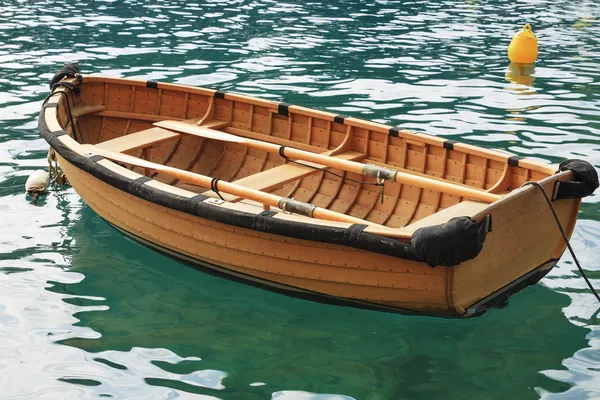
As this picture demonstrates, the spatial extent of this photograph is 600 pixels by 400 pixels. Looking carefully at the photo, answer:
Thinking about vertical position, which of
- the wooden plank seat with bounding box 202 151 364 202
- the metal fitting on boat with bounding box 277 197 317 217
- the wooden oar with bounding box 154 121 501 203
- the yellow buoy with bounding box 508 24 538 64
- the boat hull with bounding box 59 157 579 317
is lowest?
the boat hull with bounding box 59 157 579 317

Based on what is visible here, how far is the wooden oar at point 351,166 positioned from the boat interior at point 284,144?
11 cm

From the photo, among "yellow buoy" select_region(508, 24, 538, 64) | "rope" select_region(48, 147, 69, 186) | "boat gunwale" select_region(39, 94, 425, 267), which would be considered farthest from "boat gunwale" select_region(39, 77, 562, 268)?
"yellow buoy" select_region(508, 24, 538, 64)

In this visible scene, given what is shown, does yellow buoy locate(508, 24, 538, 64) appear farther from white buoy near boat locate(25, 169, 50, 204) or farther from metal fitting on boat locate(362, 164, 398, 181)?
white buoy near boat locate(25, 169, 50, 204)

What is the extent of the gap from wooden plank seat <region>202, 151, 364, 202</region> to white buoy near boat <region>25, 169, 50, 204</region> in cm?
299

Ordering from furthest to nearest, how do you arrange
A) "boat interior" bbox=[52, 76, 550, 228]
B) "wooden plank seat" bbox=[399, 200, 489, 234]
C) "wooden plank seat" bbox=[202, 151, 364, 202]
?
1. "boat interior" bbox=[52, 76, 550, 228]
2. "wooden plank seat" bbox=[202, 151, 364, 202]
3. "wooden plank seat" bbox=[399, 200, 489, 234]

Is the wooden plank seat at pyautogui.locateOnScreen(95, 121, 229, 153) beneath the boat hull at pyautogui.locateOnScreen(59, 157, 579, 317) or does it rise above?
above

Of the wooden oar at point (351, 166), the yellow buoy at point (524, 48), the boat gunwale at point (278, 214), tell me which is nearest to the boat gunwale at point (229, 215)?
the boat gunwale at point (278, 214)

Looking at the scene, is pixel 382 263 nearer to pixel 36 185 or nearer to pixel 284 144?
pixel 284 144

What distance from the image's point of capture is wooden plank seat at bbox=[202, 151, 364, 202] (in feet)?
28.9

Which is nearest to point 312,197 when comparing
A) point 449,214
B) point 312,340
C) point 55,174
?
point 449,214

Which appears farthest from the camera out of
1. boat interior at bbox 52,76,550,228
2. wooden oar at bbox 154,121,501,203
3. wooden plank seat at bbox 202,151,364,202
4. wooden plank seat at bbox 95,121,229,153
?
wooden plank seat at bbox 95,121,229,153

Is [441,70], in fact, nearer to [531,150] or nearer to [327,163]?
[531,150]

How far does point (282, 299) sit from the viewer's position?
8242 mm

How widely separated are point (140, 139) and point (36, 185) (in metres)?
1.53
